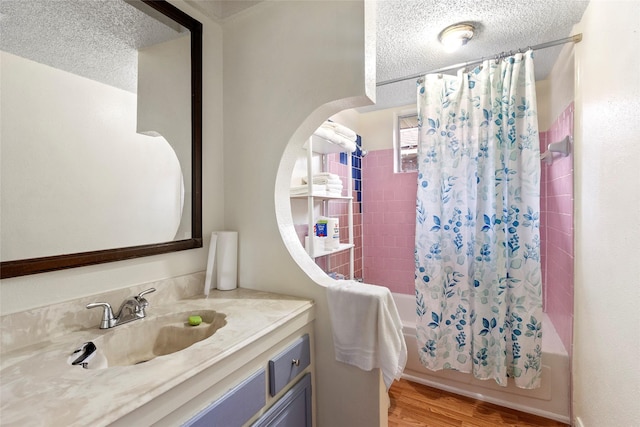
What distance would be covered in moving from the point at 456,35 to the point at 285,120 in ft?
3.89

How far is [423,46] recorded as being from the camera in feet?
5.88

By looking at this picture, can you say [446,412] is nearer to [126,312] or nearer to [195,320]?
[195,320]

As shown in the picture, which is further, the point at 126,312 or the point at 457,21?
the point at 457,21

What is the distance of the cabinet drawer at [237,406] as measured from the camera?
0.72 metres

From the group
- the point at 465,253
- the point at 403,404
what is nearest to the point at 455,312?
the point at 465,253

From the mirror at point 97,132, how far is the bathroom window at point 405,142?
2070 mm

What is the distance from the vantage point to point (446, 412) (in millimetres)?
1743

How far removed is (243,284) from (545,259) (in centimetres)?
245

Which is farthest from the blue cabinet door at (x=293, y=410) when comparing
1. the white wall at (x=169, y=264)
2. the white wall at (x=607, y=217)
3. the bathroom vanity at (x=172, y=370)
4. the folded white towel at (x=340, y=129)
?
the folded white towel at (x=340, y=129)

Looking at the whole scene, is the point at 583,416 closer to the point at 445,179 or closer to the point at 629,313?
the point at 629,313

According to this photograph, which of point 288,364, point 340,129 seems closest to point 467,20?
point 340,129

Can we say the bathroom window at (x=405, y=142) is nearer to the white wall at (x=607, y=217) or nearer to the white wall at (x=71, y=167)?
the white wall at (x=607, y=217)

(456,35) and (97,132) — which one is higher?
(456,35)

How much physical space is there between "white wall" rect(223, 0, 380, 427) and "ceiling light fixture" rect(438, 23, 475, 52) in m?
0.82
